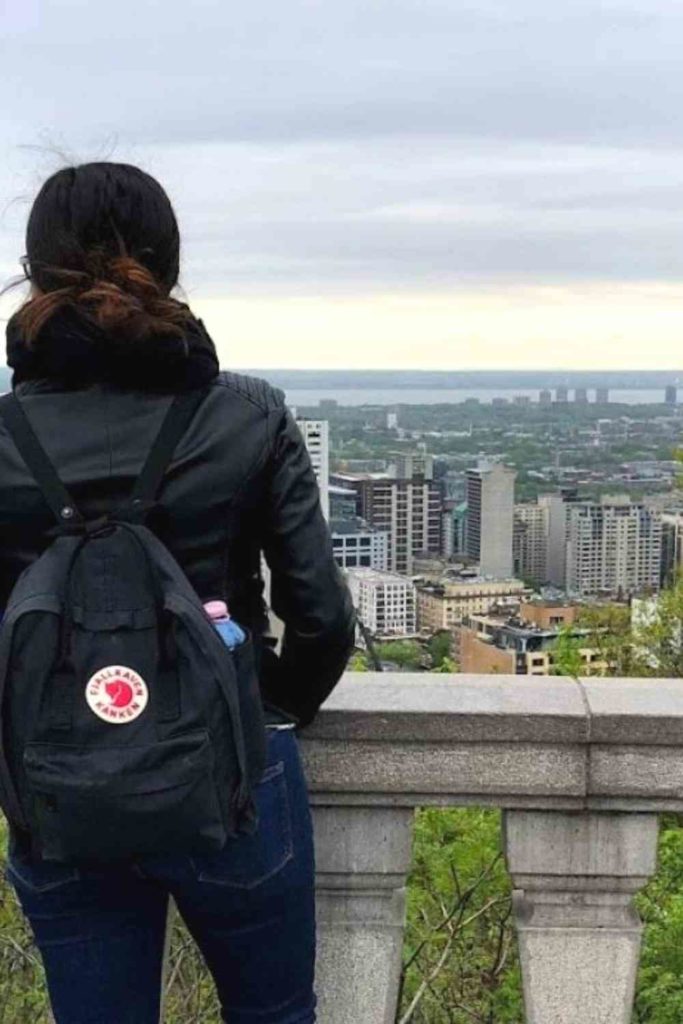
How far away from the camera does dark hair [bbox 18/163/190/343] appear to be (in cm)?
231

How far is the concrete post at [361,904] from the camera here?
9.82 feet

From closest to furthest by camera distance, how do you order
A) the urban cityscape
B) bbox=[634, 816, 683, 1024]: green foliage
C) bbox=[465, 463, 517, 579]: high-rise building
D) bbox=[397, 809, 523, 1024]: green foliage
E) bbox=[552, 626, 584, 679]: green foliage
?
1. bbox=[397, 809, 523, 1024]: green foliage
2. bbox=[634, 816, 683, 1024]: green foliage
3. bbox=[552, 626, 584, 679]: green foliage
4. the urban cityscape
5. bbox=[465, 463, 517, 579]: high-rise building

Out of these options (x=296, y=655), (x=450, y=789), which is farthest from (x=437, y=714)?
(x=296, y=655)

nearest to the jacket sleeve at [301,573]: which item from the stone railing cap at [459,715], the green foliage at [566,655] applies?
the stone railing cap at [459,715]

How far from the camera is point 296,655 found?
2.56m

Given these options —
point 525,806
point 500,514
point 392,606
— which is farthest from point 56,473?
point 500,514

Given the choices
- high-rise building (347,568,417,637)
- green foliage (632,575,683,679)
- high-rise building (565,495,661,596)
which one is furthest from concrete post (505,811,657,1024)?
high-rise building (565,495,661,596)

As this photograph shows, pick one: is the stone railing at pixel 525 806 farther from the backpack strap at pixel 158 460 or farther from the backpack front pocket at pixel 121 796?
the backpack strap at pixel 158 460

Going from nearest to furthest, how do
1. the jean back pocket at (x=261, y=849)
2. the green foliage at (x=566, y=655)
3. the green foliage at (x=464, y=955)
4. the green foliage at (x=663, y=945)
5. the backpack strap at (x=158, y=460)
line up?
the backpack strap at (x=158, y=460) → the jean back pocket at (x=261, y=849) → the green foliage at (x=464, y=955) → the green foliage at (x=663, y=945) → the green foliage at (x=566, y=655)

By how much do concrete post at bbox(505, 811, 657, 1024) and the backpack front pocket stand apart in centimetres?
98

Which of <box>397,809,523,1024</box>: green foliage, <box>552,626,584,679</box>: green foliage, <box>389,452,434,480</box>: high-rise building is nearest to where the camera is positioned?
<box>397,809,523,1024</box>: green foliage

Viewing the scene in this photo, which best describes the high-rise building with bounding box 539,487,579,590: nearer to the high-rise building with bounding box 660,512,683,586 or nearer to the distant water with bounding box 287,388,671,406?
the high-rise building with bounding box 660,512,683,586

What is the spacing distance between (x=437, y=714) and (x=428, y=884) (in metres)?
1.65

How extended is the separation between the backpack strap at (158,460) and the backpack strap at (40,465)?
9cm
